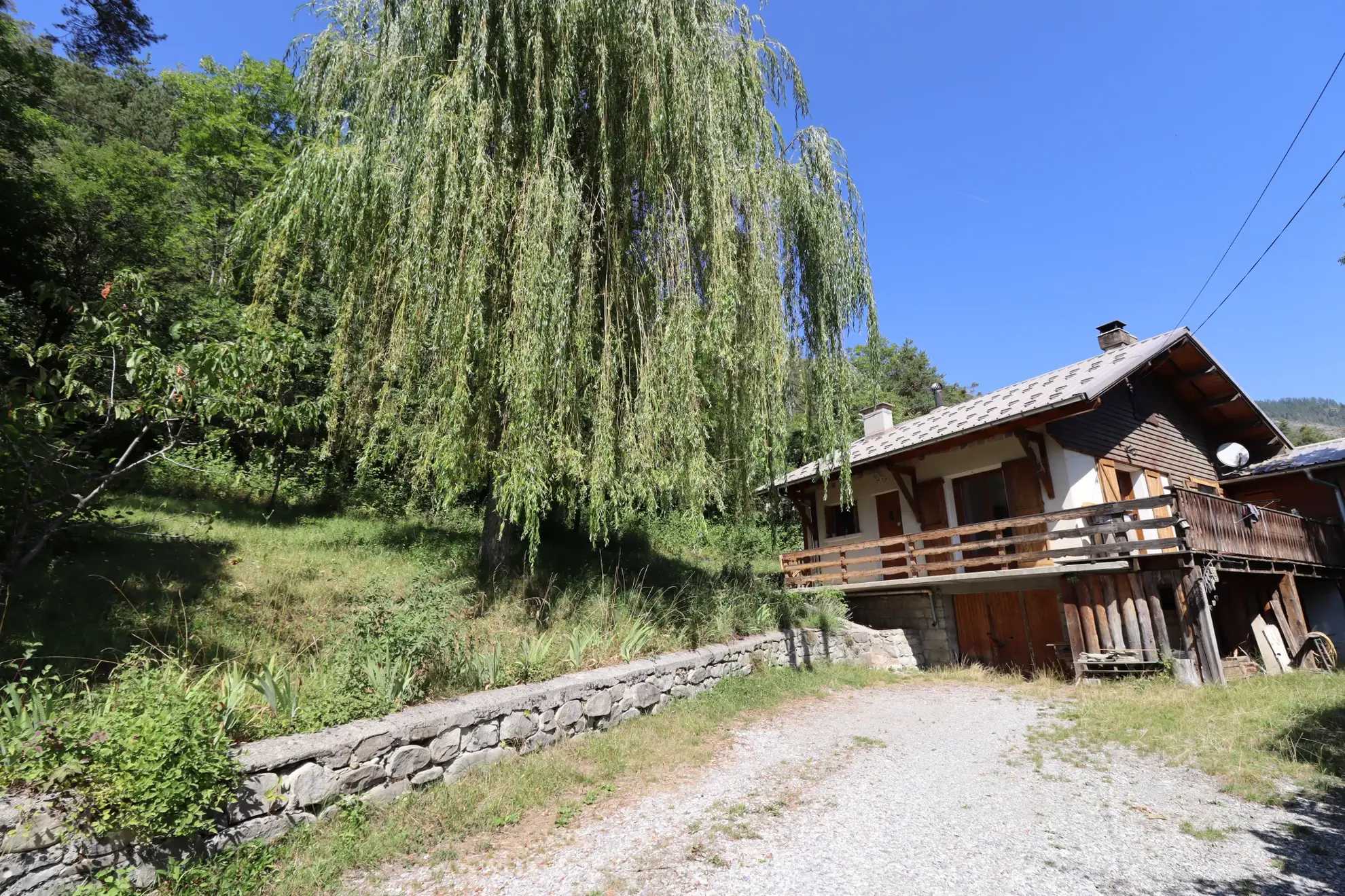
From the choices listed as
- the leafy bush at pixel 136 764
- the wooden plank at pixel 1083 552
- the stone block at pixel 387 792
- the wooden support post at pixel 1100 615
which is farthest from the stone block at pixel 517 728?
the wooden support post at pixel 1100 615

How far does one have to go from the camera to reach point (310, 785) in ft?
13.4

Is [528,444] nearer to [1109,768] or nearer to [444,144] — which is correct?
[444,144]

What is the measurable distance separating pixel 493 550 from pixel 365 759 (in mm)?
4458

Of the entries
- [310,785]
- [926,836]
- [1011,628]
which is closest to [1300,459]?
[1011,628]

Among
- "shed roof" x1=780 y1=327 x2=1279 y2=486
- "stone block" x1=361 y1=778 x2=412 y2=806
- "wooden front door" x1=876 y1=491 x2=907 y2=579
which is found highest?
"shed roof" x1=780 y1=327 x2=1279 y2=486

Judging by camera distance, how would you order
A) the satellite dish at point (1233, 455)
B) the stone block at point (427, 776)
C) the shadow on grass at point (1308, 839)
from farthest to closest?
the satellite dish at point (1233, 455), the stone block at point (427, 776), the shadow on grass at point (1308, 839)

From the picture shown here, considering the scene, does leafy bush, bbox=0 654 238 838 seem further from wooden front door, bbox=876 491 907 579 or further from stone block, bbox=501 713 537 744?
wooden front door, bbox=876 491 907 579

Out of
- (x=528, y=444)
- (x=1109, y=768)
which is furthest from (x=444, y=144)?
(x=1109, y=768)

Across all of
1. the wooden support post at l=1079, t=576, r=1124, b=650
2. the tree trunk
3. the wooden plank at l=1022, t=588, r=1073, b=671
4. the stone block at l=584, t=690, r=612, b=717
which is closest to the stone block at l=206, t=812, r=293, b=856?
the stone block at l=584, t=690, r=612, b=717

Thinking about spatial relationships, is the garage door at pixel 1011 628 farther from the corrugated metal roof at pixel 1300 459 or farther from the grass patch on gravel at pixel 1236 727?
the corrugated metal roof at pixel 1300 459

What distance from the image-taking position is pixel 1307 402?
135 meters

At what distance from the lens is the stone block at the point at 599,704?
628 cm

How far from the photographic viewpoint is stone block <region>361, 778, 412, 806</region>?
4387 millimetres

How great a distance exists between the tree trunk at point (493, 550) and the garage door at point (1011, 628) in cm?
856
